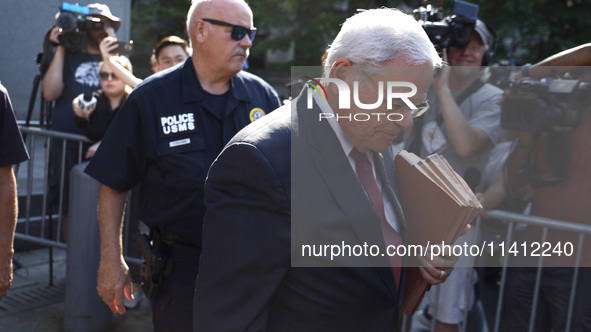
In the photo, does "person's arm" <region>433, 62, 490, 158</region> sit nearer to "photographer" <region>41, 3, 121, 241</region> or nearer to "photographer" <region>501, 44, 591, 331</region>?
"photographer" <region>501, 44, 591, 331</region>

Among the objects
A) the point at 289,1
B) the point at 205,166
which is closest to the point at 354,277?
the point at 205,166

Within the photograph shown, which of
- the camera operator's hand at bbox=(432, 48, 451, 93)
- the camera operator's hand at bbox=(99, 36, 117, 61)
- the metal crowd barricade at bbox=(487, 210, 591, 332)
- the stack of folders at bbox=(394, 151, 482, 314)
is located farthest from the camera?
the camera operator's hand at bbox=(99, 36, 117, 61)

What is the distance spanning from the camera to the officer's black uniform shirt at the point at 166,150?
261 centimetres

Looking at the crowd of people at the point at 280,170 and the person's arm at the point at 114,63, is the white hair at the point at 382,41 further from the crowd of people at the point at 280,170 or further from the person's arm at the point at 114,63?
the person's arm at the point at 114,63

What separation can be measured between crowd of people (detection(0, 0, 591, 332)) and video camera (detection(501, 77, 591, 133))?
62 millimetres

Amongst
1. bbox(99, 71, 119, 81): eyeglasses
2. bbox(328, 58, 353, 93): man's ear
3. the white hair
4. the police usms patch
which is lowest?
bbox(99, 71, 119, 81): eyeglasses

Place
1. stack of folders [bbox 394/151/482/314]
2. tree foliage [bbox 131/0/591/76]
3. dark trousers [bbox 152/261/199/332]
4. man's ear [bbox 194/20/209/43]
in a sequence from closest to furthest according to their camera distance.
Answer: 1. stack of folders [bbox 394/151/482/314]
2. dark trousers [bbox 152/261/199/332]
3. man's ear [bbox 194/20/209/43]
4. tree foliage [bbox 131/0/591/76]

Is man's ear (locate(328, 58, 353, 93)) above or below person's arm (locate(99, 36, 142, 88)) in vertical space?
above

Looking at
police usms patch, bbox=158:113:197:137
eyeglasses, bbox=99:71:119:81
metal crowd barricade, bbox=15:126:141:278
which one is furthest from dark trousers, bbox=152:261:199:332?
eyeglasses, bbox=99:71:119:81

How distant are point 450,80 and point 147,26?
1297 centimetres

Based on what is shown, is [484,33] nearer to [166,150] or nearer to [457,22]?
[457,22]

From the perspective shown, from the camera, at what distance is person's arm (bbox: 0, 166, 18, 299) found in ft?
9.10

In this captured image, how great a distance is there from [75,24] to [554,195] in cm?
370

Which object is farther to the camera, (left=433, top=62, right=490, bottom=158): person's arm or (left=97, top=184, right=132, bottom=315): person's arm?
(left=433, top=62, right=490, bottom=158): person's arm
